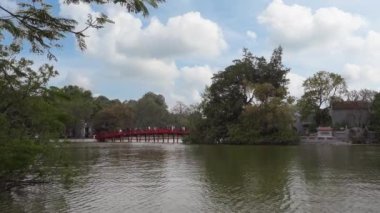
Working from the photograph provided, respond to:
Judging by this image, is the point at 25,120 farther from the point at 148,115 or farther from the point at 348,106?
the point at 148,115

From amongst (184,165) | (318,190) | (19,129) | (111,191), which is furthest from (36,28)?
(184,165)

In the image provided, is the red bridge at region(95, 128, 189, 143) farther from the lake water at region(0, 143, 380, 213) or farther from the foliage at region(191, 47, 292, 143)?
the lake water at region(0, 143, 380, 213)

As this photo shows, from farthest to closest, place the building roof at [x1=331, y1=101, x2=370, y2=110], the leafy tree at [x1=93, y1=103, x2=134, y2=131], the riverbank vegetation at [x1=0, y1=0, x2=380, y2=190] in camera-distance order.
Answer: the leafy tree at [x1=93, y1=103, x2=134, y2=131], the building roof at [x1=331, y1=101, x2=370, y2=110], the riverbank vegetation at [x1=0, y1=0, x2=380, y2=190]

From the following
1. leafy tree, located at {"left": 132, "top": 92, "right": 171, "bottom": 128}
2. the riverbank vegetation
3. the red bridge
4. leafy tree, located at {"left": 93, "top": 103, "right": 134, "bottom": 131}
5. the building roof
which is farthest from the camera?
leafy tree, located at {"left": 132, "top": 92, "right": 171, "bottom": 128}

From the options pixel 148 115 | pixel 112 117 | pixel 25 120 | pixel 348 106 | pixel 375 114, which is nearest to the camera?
pixel 25 120

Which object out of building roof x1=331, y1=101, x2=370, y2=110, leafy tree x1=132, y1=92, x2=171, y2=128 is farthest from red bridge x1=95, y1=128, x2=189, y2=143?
building roof x1=331, y1=101, x2=370, y2=110

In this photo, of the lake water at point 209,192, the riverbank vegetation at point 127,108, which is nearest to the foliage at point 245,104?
the riverbank vegetation at point 127,108

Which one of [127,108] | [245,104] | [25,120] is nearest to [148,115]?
[127,108]

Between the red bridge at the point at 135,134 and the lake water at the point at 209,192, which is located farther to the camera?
the red bridge at the point at 135,134

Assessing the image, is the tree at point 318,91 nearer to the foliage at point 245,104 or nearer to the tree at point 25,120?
the foliage at point 245,104

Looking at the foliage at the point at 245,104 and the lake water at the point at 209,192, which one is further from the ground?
the foliage at the point at 245,104

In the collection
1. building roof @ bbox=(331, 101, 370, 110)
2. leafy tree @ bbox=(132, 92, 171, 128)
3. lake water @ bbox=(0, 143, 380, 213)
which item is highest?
leafy tree @ bbox=(132, 92, 171, 128)

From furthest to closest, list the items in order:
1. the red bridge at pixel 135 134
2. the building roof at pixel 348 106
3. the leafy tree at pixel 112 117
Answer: the leafy tree at pixel 112 117
the red bridge at pixel 135 134
the building roof at pixel 348 106

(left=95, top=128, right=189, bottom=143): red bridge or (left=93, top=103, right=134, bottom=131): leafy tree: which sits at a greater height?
(left=93, top=103, right=134, bottom=131): leafy tree
